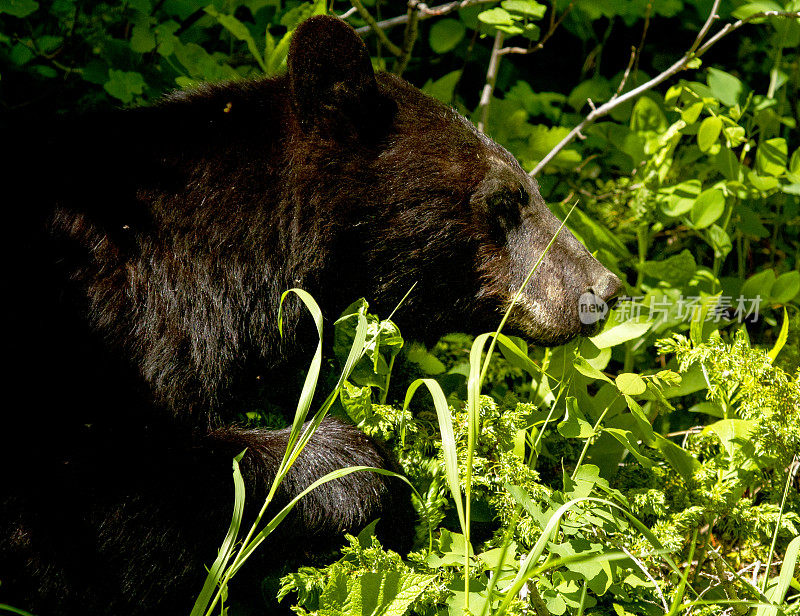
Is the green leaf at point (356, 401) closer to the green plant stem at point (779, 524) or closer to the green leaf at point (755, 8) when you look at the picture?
the green plant stem at point (779, 524)

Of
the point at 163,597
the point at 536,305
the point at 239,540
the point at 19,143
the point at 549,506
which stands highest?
the point at 19,143

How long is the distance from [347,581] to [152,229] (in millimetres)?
1263

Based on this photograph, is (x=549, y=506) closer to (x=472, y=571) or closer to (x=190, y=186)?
(x=472, y=571)

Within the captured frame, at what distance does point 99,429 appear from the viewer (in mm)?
2502

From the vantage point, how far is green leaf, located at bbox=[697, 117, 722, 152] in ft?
12.2

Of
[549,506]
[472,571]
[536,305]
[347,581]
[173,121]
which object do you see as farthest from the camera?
[536,305]

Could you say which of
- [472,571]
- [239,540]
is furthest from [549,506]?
[239,540]

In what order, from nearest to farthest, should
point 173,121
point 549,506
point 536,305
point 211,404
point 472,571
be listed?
point 472,571, point 549,506, point 211,404, point 173,121, point 536,305

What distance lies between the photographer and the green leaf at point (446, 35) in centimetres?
436

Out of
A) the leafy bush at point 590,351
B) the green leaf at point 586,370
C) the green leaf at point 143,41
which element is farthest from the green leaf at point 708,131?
the green leaf at point 143,41

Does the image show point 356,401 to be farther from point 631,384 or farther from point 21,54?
point 21,54

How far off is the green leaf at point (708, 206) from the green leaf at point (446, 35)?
1.50m

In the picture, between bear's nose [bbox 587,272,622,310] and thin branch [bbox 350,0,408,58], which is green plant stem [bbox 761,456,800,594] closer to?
bear's nose [bbox 587,272,622,310]

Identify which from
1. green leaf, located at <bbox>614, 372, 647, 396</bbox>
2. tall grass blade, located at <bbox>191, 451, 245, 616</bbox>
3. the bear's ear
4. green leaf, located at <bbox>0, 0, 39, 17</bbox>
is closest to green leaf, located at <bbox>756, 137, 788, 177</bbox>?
green leaf, located at <bbox>614, 372, 647, 396</bbox>
